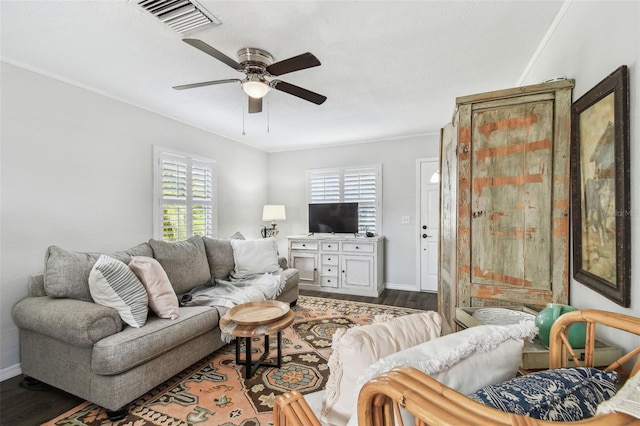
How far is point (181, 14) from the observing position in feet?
5.52

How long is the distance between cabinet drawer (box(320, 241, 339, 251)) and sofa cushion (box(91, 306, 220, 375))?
7.93ft

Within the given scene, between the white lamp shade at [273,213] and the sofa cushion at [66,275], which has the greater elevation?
the white lamp shade at [273,213]

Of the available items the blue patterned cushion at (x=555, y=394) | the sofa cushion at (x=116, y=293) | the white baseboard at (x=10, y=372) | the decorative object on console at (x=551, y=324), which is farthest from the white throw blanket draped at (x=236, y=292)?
the blue patterned cushion at (x=555, y=394)

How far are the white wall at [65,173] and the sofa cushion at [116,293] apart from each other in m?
0.85

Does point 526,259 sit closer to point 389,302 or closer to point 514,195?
point 514,195

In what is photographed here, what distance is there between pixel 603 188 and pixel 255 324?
2074 millimetres

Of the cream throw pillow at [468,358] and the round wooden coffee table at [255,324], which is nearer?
the cream throw pillow at [468,358]

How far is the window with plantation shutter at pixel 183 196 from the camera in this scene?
3.38 metres

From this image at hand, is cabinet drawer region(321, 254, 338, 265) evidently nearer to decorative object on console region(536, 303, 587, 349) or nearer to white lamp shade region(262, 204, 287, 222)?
white lamp shade region(262, 204, 287, 222)

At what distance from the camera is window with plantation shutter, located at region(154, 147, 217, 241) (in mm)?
3383

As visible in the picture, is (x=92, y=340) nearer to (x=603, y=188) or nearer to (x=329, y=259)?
(x=603, y=188)

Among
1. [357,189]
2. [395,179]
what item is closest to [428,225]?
A: [395,179]

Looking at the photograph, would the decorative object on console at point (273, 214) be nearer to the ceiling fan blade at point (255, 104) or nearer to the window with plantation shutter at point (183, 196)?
the window with plantation shutter at point (183, 196)

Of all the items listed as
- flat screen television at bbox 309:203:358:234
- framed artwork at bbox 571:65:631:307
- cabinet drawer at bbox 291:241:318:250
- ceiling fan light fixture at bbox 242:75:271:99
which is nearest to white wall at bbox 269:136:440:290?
flat screen television at bbox 309:203:358:234
